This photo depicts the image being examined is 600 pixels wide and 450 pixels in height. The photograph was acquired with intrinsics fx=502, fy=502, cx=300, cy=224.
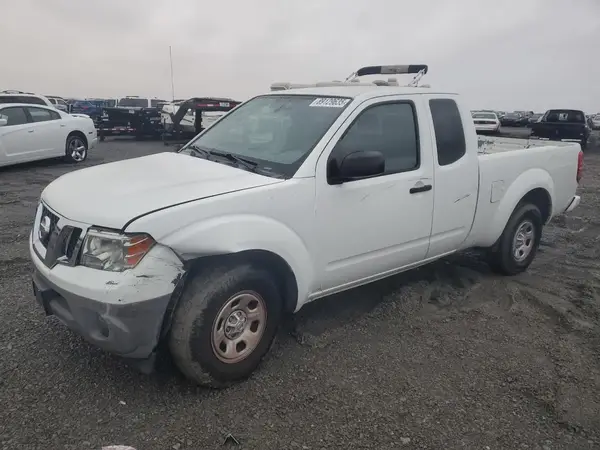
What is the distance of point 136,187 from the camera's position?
2.96m

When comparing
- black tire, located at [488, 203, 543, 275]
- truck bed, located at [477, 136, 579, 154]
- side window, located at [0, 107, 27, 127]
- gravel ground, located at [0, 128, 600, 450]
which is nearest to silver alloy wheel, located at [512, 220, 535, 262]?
black tire, located at [488, 203, 543, 275]

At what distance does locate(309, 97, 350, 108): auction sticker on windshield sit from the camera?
357 centimetres

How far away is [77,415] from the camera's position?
272 cm

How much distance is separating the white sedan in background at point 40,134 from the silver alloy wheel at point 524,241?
32.6 ft

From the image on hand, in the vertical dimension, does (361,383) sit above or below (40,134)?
below

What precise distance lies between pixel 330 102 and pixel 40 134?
9714 mm

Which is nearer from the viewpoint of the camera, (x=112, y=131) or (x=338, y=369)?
(x=338, y=369)

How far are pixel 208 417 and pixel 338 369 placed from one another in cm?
92

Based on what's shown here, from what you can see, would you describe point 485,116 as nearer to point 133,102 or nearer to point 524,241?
point 133,102

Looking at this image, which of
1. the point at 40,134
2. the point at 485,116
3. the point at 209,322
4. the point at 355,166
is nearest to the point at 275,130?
the point at 355,166

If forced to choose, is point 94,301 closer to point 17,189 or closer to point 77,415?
point 77,415

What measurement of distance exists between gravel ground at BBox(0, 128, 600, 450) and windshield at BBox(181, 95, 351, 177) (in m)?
1.31

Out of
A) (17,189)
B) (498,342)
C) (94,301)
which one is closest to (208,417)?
(94,301)

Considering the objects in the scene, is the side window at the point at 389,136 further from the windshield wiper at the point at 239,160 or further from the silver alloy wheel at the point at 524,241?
the silver alloy wheel at the point at 524,241
